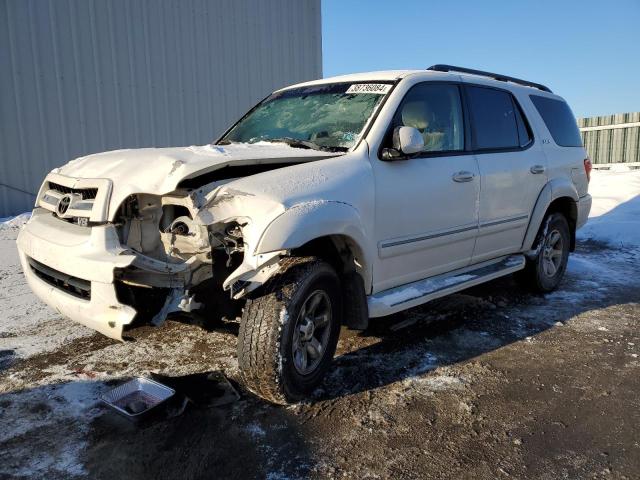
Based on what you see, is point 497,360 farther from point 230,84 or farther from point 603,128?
point 603,128

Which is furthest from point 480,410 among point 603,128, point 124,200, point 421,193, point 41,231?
point 603,128

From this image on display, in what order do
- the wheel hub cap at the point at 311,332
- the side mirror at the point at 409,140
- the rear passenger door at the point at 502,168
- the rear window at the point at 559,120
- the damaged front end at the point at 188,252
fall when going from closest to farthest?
the damaged front end at the point at 188,252 < the wheel hub cap at the point at 311,332 < the side mirror at the point at 409,140 < the rear passenger door at the point at 502,168 < the rear window at the point at 559,120

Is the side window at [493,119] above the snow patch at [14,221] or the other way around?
above

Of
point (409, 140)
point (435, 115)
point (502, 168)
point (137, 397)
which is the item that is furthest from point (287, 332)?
point (502, 168)

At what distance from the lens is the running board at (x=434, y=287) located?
333 cm

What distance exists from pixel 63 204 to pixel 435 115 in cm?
265

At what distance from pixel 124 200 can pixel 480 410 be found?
227cm

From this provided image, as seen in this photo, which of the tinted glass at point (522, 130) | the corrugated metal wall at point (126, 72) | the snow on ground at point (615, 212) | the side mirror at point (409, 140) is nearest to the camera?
the side mirror at point (409, 140)

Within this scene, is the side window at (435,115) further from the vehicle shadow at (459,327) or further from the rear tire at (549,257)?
the rear tire at (549,257)

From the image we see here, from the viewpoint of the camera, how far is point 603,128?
18.4m

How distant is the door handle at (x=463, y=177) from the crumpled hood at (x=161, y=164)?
1.09 meters

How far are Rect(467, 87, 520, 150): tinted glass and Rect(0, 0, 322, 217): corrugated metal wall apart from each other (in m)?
7.13

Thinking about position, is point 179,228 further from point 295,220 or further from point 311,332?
point 311,332

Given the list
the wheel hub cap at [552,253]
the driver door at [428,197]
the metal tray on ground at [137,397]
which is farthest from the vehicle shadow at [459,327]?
the metal tray on ground at [137,397]
